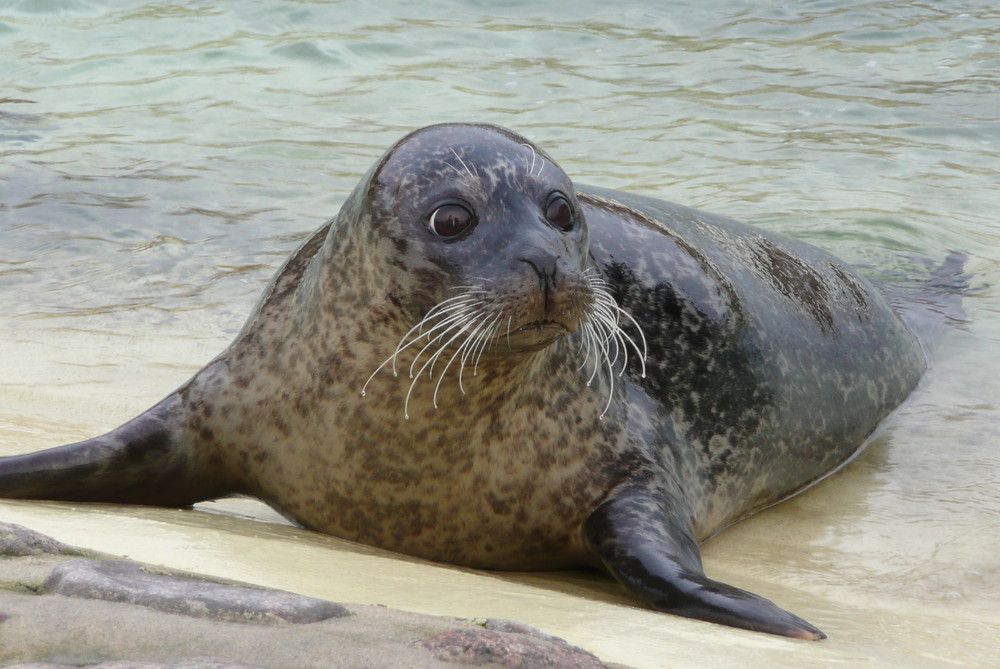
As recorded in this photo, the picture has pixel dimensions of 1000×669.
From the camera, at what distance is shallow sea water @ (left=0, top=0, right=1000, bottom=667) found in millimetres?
3104

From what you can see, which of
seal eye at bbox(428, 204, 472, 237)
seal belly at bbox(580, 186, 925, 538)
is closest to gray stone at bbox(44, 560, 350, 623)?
seal eye at bbox(428, 204, 472, 237)

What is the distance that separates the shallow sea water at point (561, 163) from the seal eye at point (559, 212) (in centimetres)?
84

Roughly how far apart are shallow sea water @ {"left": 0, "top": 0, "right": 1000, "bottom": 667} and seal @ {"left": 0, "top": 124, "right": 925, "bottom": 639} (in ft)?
0.53

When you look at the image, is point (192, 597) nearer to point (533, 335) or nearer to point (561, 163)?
point (533, 335)

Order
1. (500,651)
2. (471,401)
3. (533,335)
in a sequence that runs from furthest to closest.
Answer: (471,401), (533,335), (500,651)

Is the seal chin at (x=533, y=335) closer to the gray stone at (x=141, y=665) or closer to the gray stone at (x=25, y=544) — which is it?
the gray stone at (x=25, y=544)

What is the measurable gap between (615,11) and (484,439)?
9.74 metres

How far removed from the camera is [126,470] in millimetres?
3633

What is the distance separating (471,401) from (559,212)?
52 centimetres

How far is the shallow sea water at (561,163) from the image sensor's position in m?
3.10

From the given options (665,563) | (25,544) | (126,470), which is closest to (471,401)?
(665,563)

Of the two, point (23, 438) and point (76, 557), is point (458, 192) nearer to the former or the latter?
point (76, 557)

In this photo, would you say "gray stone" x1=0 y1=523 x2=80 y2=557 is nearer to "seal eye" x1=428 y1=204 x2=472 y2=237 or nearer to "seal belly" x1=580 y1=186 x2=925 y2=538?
"seal eye" x1=428 y1=204 x2=472 y2=237

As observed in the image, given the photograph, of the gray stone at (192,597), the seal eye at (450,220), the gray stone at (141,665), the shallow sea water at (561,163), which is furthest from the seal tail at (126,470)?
the gray stone at (141,665)
